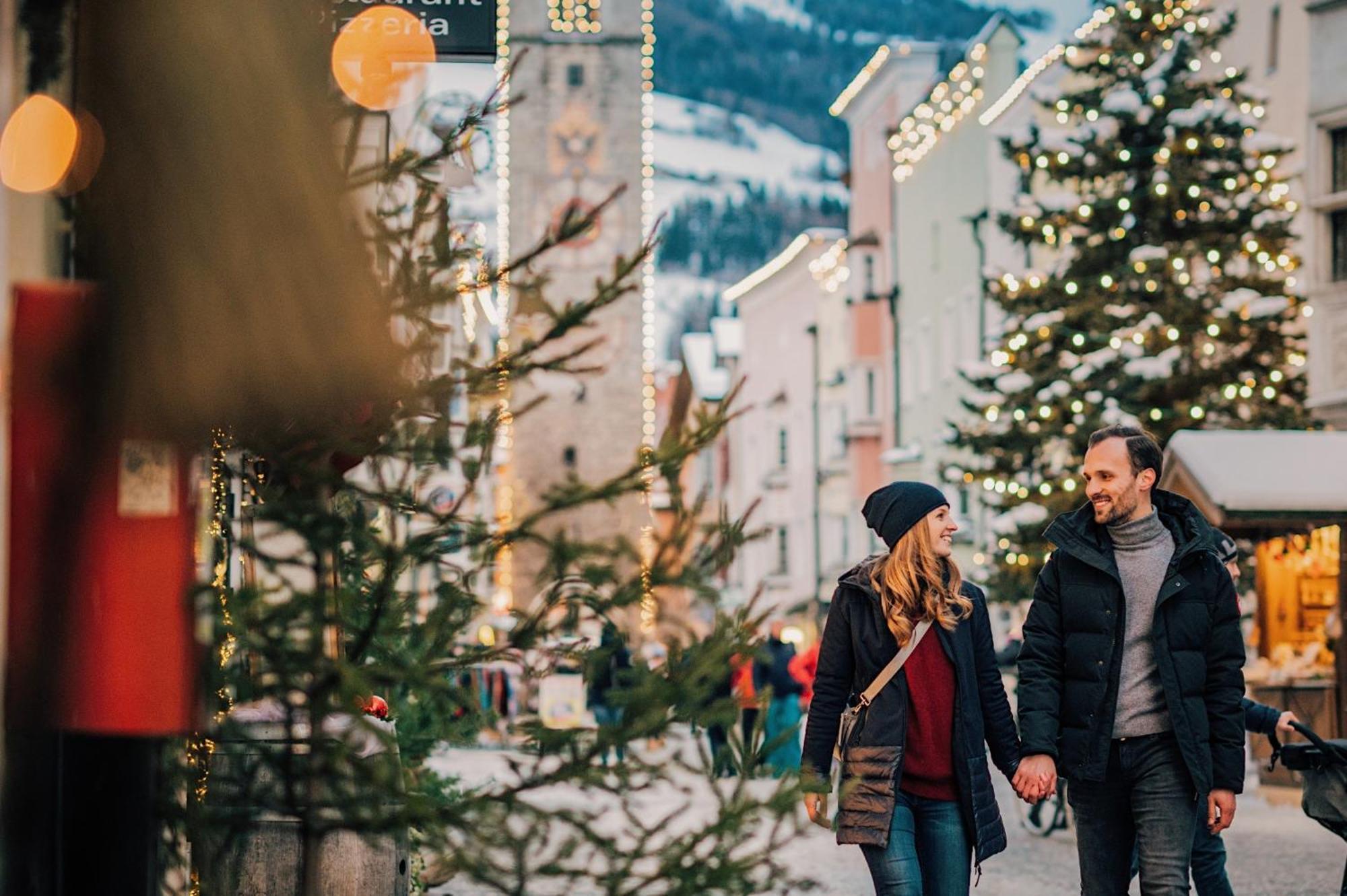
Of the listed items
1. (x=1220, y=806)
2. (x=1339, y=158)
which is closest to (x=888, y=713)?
(x=1220, y=806)

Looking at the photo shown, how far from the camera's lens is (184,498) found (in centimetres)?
473

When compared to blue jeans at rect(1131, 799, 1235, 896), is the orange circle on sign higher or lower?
higher

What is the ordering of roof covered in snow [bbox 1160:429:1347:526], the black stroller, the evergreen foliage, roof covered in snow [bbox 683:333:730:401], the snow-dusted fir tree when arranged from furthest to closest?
1. roof covered in snow [bbox 683:333:730:401]
2. the snow-dusted fir tree
3. roof covered in snow [bbox 1160:429:1347:526]
4. the black stroller
5. the evergreen foliage

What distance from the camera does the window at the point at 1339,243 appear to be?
24344 mm

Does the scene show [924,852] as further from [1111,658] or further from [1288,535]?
[1288,535]

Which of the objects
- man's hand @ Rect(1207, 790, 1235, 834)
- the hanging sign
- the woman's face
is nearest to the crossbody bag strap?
the woman's face

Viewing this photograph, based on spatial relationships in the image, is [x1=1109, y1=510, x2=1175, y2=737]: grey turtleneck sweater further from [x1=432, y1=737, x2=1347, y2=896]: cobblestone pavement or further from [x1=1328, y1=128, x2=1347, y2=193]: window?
[x1=1328, y1=128, x2=1347, y2=193]: window

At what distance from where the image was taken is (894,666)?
7145 mm

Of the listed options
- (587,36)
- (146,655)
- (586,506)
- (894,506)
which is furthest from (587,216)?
(587,36)

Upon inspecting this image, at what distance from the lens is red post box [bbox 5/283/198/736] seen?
4.54m

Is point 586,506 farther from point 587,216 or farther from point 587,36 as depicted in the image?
point 587,36

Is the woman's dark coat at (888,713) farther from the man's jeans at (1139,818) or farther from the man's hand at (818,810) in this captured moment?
the man's hand at (818,810)

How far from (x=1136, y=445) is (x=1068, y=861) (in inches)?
301

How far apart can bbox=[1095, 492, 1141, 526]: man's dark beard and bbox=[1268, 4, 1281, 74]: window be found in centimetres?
2363
